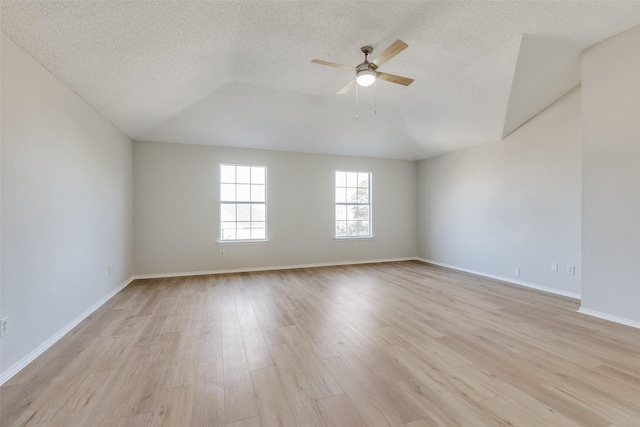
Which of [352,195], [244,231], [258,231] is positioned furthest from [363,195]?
[244,231]

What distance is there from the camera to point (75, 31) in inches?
84.8

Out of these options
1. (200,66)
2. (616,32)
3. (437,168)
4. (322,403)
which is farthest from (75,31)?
(437,168)

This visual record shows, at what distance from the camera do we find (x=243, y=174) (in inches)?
222

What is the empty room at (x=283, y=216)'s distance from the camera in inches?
72.6

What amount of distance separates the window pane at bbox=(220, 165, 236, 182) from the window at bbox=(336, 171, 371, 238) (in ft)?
7.60

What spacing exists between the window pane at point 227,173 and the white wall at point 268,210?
131 millimetres

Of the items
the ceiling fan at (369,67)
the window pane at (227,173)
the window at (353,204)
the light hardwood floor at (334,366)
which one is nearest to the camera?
the light hardwood floor at (334,366)

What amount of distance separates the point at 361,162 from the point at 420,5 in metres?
4.15

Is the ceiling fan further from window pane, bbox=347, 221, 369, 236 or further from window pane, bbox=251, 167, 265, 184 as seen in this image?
window pane, bbox=347, 221, 369, 236

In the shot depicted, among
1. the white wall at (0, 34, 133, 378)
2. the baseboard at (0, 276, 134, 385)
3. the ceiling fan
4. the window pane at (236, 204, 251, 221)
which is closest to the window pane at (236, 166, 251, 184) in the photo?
the window pane at (236, 204, 251, 221)

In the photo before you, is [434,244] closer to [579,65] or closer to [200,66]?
[579,65]

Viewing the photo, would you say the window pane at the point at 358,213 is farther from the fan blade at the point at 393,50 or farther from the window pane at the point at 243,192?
the fan blade at the point at 393,50

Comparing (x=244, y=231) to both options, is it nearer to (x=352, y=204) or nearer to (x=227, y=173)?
(x=227, y=173)

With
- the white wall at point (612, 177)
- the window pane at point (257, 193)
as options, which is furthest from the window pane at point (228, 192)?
the white wall at point (612, 177)
